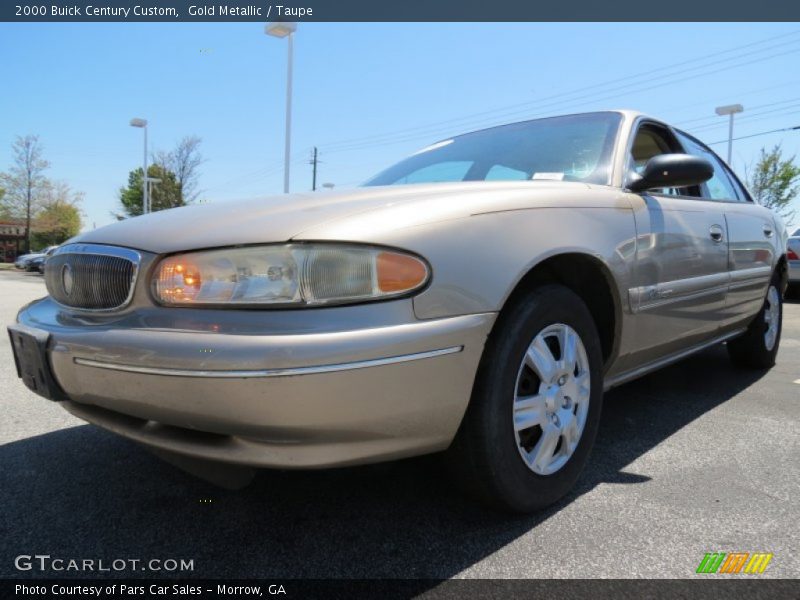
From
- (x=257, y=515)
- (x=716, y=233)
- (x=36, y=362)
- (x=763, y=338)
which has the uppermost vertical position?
(x=716, y=233)

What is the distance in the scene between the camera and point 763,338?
404 centimetres

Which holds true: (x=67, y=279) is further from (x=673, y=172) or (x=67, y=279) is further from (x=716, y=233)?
(x=716, y=233)

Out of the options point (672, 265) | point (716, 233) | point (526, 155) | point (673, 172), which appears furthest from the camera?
point (716, 233)

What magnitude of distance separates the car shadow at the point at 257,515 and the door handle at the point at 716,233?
45.5 inches

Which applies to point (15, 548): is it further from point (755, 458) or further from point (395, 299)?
point (755, 458)

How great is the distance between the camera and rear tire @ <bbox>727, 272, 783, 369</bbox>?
158 inches

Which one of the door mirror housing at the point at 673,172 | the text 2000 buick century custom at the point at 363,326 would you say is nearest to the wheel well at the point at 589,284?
the text 2000 buick century custom at the point at 363,326

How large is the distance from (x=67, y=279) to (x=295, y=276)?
0.89m

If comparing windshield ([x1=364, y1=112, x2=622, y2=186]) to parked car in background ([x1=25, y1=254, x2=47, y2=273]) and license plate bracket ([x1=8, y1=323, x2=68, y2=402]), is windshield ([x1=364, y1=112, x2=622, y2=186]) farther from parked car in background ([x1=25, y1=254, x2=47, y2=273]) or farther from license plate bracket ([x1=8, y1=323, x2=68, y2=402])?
parked car in background ([x1=25, y1=254, x2=47, y2=273])

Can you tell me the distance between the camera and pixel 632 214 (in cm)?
231

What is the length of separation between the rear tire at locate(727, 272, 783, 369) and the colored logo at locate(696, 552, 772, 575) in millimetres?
2753

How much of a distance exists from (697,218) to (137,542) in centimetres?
275

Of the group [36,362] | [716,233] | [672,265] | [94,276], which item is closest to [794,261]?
[716,233]

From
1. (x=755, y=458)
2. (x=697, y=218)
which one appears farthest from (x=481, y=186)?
(x=755, y=458)
